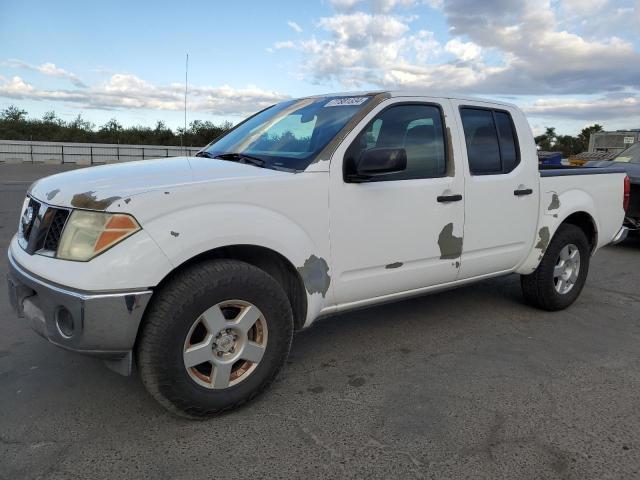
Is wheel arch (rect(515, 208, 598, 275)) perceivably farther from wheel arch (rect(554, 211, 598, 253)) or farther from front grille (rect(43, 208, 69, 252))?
front grille (rect(43, 208, 69, 252))

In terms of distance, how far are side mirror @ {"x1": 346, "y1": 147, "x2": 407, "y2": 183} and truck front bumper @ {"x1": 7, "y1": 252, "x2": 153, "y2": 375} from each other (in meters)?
1.40

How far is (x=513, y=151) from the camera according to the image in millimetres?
4355

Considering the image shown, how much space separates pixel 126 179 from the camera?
2.78m

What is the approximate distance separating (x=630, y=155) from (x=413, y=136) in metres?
7.28

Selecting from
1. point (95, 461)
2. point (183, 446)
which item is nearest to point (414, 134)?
point (183, 446)

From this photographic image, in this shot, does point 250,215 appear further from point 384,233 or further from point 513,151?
point 513,151

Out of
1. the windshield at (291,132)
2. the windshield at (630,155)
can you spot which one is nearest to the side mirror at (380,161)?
the windshield at (291,132)

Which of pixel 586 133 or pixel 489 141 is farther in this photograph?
pixel 586 133

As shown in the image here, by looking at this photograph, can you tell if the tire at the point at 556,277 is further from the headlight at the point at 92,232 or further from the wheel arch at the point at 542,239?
the headlight at the point at 92,232

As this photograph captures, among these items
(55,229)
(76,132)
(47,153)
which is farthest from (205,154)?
(76,132)

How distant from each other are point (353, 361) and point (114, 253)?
1.89 metres

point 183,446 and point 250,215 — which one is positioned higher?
point 250,215

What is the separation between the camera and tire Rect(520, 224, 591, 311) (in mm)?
4676

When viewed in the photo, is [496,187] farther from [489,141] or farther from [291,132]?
[291,132]
